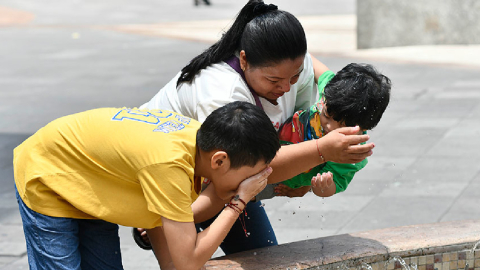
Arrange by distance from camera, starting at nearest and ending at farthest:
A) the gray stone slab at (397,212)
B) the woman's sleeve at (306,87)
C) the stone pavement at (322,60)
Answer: the woman's sleeve at (306,87) < the gray stone slab at (397,212) < the stone pavement at (322,60)

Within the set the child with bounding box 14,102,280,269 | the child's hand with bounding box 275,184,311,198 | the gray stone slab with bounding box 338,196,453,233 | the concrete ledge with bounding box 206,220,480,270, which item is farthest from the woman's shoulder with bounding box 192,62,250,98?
the gray stone slab with bounding box 338,196,453,233

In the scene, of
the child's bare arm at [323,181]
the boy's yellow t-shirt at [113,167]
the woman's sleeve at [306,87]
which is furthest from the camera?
the woman's sleeve at [306,87]

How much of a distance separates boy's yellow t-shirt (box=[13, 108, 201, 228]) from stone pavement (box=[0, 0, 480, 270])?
1.71m

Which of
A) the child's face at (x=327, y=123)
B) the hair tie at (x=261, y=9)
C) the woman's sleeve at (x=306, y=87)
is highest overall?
the hair tie at (x=261, y=9)

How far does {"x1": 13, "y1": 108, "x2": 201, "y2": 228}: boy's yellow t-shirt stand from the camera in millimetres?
2014

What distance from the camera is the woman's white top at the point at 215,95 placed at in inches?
91.4

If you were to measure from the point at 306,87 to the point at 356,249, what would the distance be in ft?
2.24

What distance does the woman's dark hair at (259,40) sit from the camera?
2326mm

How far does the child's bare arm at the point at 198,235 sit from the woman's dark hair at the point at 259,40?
0.44m

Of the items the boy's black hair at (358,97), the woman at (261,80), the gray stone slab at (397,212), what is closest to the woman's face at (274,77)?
the woman at (261,80)

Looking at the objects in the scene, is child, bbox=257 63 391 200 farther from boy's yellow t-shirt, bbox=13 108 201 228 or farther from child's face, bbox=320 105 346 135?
boy's yellow t-shirt, bbox=13 108 201 228

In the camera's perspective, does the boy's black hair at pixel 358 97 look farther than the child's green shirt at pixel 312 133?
No

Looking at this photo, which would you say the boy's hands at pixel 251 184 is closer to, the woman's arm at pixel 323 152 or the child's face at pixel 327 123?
the woman's arm at pixel 323 152

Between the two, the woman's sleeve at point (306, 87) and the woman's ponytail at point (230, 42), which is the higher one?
the woman's ponytail at point (230, 42)
